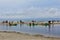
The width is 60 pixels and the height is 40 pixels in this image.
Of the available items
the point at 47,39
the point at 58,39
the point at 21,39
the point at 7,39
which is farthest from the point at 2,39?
the point at 58,39

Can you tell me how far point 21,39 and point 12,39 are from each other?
1112 mm

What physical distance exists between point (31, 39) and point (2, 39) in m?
3.62

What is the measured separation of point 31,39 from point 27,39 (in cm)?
50

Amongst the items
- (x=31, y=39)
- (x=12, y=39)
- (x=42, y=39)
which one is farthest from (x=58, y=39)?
(x=12, y=39)

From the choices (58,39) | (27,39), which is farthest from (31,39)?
(58,39)

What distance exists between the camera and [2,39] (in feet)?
68.0

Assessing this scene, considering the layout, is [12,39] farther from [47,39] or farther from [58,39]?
[58,39]

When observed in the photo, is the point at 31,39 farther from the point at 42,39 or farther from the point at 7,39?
the point at 7,39

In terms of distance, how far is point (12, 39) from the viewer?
67.5ft

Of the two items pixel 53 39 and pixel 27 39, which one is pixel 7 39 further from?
pixel 53 39

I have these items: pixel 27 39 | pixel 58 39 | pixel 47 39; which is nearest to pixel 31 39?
pixel 27 39

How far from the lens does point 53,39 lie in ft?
70.9

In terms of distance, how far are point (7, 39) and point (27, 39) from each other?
2.50 m

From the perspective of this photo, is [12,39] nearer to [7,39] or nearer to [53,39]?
[7,39]
